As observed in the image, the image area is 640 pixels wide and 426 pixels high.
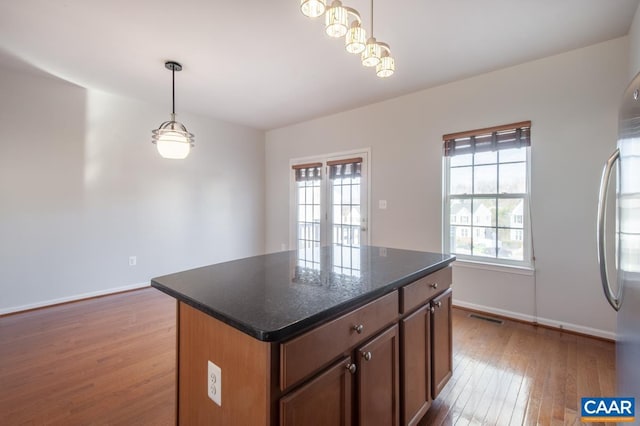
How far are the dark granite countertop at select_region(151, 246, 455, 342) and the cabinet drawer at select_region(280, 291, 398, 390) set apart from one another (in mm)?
30

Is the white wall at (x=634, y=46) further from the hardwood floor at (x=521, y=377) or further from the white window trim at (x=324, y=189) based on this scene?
the white window trim at (x=324, y=189)

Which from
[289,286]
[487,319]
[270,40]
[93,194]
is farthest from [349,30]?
[93,194]

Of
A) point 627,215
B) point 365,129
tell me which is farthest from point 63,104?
point 627,215

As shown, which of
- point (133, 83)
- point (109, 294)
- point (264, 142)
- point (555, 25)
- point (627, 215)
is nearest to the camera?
point (627, 215)

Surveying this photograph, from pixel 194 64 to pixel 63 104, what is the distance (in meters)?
1.79

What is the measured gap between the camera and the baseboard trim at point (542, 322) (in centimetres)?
252

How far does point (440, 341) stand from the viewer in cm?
166

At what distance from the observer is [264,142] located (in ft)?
18.1

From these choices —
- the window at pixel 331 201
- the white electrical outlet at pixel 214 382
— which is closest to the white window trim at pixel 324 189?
the window at pixel 331 201

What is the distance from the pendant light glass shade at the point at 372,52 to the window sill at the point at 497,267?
248 centimetres

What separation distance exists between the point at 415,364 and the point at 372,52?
1688 mm

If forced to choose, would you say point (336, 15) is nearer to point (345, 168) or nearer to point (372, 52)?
point (372, 52)

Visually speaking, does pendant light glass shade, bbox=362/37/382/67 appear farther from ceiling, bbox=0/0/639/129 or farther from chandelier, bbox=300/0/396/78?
ceiling, bbox=0/0/639/129

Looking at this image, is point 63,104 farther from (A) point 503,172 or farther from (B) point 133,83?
(A) point 503,172
